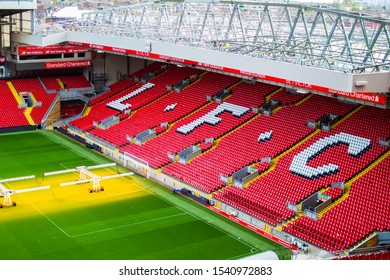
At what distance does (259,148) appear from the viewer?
3800cm

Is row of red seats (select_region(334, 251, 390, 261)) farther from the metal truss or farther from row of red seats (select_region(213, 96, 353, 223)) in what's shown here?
the metal truss

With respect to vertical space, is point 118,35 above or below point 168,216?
above

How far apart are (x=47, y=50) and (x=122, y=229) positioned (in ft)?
85.1

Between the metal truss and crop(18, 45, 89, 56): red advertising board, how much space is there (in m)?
1.96

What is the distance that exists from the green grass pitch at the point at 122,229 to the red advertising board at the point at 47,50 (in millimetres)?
15202

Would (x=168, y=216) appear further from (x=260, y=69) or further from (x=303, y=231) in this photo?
(x=260, y=69)

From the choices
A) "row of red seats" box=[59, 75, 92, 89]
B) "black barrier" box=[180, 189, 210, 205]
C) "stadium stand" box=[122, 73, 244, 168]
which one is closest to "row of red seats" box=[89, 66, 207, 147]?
"stadium stand" box=[122, 73, 244, 168]

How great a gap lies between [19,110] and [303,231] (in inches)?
1164

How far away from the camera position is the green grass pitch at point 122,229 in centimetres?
2830

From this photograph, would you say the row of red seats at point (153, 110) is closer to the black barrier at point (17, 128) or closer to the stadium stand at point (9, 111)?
the black barrier at point (17, 128)

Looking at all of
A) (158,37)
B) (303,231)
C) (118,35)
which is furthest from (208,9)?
(303,231)

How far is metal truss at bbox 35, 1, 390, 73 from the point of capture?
3266 centimetres

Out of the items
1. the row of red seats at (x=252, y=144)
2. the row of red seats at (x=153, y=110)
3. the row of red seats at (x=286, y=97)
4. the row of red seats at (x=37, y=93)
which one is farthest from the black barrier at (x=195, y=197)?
Result: the row of red seats at (x=37, y=93)

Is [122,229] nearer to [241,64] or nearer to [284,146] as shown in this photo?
[284,146]
